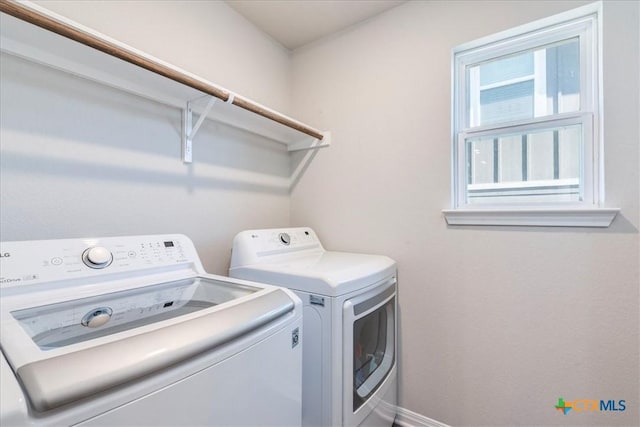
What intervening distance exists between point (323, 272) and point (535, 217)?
1.01 meters

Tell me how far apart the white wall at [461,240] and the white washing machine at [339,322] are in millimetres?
213

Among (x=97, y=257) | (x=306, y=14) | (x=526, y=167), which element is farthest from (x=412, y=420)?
(x=306, y=14)

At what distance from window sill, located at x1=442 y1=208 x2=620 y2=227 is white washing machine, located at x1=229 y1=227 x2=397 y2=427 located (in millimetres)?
439

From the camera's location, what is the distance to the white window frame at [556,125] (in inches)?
49.4

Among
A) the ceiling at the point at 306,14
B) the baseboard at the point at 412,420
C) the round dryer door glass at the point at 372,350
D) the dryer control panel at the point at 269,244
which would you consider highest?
the ceiling at the point at 306,14

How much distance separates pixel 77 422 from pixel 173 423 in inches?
7.0

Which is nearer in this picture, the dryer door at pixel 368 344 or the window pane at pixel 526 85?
the dryer door at pixel 368 344

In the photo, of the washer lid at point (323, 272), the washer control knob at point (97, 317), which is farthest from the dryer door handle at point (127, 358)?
the washer lid at point (323, 272)

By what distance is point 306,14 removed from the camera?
5.94ft

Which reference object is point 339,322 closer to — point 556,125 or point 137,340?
point 137,340

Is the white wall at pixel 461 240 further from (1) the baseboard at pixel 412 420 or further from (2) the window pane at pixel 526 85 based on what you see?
(2) the window pane at pixel 526 85

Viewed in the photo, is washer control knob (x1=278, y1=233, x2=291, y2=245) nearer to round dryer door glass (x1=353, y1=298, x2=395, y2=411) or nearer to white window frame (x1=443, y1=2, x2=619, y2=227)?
round dryer door glass (x1=353, y1=298, x2=395, y2=411)

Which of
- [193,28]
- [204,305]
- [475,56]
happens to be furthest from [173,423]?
[475,56]

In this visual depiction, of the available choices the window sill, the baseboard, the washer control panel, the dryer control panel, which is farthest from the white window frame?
the washer control panel
